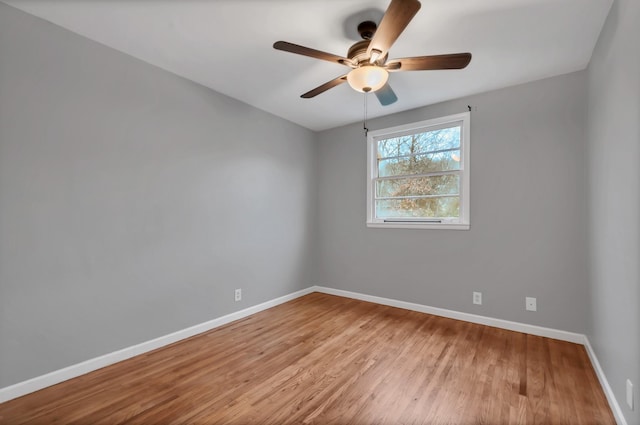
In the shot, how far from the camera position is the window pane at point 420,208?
3.25 metres

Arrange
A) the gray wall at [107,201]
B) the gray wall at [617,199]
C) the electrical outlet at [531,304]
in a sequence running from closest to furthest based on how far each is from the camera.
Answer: the gray wall at [617,199]
the gray wall at [107,201]
the electrical outlet at [531,304]

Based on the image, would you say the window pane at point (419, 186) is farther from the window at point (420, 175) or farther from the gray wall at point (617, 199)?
the gray wall at point (617, 199)

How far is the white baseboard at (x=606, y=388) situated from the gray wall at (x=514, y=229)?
0.37 metres

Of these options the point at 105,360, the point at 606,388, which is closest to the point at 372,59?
the point at 606,388

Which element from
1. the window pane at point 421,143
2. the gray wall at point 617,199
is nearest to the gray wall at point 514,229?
the window pane at point 421,143

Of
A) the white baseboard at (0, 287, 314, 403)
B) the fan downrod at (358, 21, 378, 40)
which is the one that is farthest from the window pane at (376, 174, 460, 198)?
the white baseboard at (0, 287, 314, 403)

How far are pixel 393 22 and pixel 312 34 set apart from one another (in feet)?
2.56

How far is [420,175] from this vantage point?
11.4 feet

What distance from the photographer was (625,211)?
4.91 ft

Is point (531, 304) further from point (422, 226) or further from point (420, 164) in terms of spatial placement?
point (420, 164)

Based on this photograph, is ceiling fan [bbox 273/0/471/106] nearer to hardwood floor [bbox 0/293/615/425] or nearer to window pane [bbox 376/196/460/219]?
window pane [bbox 376/196/460/219]

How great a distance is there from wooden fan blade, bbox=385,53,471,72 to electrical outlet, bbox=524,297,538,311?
232 centimetres

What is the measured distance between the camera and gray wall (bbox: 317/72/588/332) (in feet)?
8.39

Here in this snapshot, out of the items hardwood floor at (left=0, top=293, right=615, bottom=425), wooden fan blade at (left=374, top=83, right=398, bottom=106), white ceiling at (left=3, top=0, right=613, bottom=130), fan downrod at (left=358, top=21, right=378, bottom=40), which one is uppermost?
white ceiling at (left=3, top=0, right=613, bottom=130)
